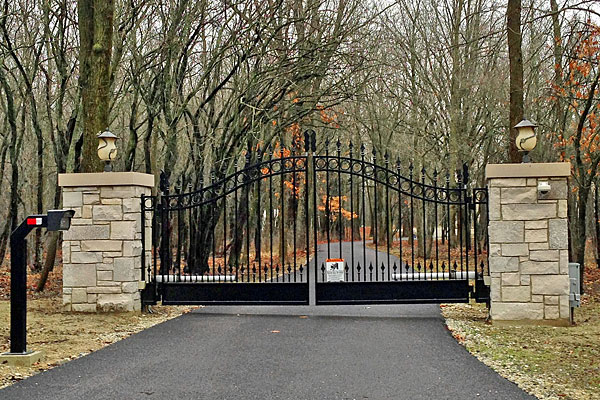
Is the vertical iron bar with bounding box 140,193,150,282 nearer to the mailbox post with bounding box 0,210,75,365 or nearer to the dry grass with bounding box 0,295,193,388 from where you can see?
Answer: the dry grass with bounding box 0,295,193,388

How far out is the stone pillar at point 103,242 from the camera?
9328 millimetres

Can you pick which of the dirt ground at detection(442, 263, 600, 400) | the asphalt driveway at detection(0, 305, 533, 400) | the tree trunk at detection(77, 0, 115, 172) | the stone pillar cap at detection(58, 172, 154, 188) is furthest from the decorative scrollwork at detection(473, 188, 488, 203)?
the tree trunk at detection(77, 0, 115, 172)

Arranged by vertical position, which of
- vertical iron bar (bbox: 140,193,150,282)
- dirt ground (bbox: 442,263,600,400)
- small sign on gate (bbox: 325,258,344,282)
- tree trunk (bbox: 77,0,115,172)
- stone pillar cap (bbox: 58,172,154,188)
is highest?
tree trunk (bbox: 77,0,115,172)

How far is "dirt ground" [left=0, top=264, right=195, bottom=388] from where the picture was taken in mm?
6441

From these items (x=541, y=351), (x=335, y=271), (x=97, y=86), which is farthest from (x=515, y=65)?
(x=97, y=86)

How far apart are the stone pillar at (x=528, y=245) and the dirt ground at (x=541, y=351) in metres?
0.30

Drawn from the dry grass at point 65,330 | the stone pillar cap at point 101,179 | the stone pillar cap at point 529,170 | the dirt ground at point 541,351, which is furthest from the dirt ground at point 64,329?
the stone pillar cap at point 529,170

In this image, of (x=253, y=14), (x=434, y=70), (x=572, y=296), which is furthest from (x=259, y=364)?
(x=434, y=70)

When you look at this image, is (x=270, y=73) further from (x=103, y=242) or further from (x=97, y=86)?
(x=103, y=242)

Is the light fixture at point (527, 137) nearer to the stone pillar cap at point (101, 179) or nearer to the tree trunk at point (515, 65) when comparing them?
the tree trunk at point (515, 65)

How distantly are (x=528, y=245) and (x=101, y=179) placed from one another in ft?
19.8

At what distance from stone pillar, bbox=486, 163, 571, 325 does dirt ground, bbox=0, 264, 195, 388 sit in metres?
4.83

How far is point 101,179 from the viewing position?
932 cm

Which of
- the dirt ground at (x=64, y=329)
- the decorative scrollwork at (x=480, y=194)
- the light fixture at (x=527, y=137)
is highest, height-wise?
the light fixture at (x=527, y=137)
